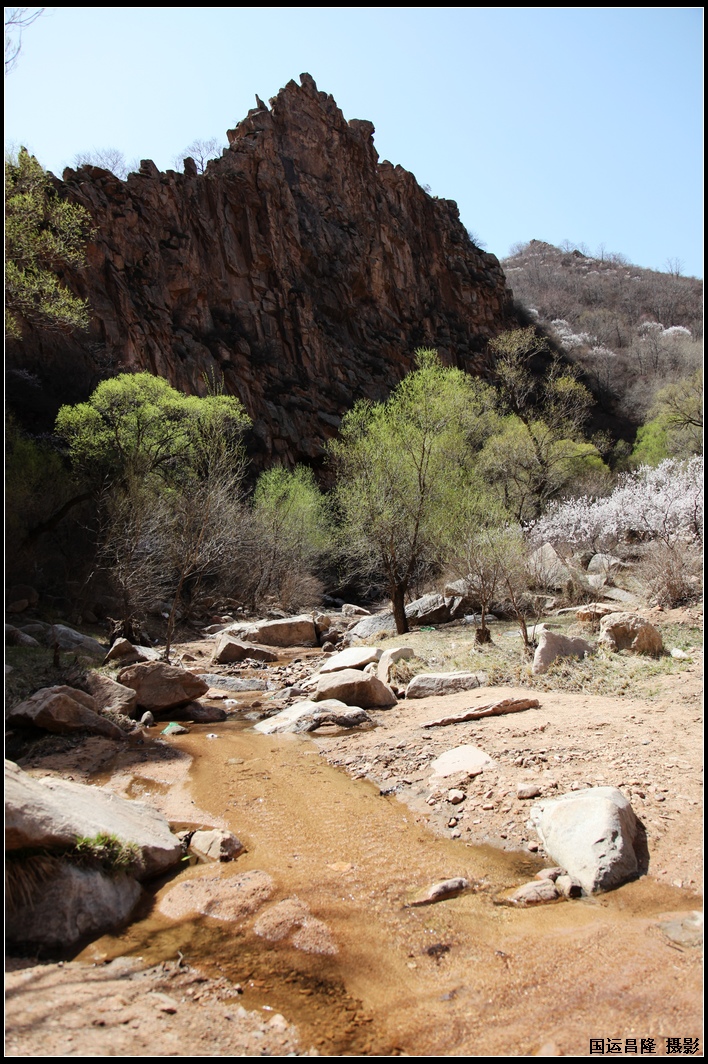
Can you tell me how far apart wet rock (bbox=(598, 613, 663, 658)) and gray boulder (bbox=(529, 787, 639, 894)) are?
16.4 feet

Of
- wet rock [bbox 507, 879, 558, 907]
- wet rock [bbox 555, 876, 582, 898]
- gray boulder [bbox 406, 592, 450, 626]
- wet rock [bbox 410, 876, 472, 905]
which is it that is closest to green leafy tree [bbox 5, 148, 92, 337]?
wet rock [bbox 410, 876, 472, 905]

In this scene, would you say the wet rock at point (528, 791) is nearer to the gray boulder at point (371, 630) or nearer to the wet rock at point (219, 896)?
the wet rock at point (219, 896)

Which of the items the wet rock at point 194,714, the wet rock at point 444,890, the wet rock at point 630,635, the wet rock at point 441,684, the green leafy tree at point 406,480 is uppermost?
the green leafy tree at point 406,480

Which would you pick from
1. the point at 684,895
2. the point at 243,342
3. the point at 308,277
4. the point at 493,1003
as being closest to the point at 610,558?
the point at 684,895

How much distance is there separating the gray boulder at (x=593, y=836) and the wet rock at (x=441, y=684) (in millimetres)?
4328

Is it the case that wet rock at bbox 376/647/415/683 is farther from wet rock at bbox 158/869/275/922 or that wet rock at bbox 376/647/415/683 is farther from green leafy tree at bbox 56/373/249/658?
wet rock at bbox 158/869/275/922

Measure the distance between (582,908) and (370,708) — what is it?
554 cm

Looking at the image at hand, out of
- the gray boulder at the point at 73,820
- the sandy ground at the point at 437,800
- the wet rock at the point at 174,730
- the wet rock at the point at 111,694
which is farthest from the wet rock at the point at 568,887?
the wet rock at the point at 111,694

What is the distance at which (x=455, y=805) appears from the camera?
211 inches

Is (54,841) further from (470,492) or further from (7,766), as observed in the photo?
(470,492)

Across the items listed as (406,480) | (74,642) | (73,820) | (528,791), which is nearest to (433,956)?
(528,791)

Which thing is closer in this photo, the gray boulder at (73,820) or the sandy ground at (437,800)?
the sandy ground at (437,800)

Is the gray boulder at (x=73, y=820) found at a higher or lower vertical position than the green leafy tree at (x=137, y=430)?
lower

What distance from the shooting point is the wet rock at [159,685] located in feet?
30.3
